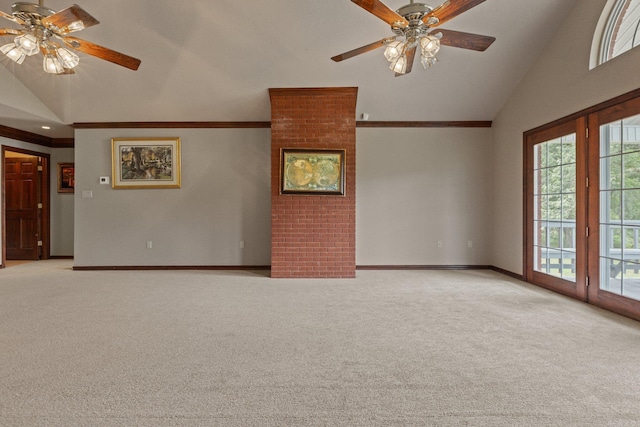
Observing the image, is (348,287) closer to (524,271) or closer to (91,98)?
(524,271)

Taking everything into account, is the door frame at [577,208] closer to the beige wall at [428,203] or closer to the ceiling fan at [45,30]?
the beige wall at [428,203]

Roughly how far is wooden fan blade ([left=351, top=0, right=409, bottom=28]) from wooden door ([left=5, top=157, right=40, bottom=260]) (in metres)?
8.02

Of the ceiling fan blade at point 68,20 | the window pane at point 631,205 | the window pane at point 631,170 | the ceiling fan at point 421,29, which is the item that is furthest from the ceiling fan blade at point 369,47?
the window pane at point 631,205

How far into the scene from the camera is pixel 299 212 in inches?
202

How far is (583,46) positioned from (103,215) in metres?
7.52

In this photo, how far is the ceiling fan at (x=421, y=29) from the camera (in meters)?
2.56


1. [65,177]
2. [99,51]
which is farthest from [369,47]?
[65,177]

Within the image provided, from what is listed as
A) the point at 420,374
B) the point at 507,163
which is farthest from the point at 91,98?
the point at 507,163

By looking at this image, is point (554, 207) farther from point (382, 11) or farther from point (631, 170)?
point (382, 11)

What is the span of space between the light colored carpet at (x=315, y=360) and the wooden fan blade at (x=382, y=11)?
103 inches

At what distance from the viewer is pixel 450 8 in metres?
2.56

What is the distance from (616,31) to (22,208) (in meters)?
10.5

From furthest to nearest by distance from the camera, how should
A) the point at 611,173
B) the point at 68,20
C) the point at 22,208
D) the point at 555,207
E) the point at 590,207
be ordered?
the point at 22,208
the point at 555,207
the point at 590,207
the point at 611,173
the point at 68,20

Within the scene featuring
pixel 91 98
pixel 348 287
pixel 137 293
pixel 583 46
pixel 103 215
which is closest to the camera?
pixel 583 46
